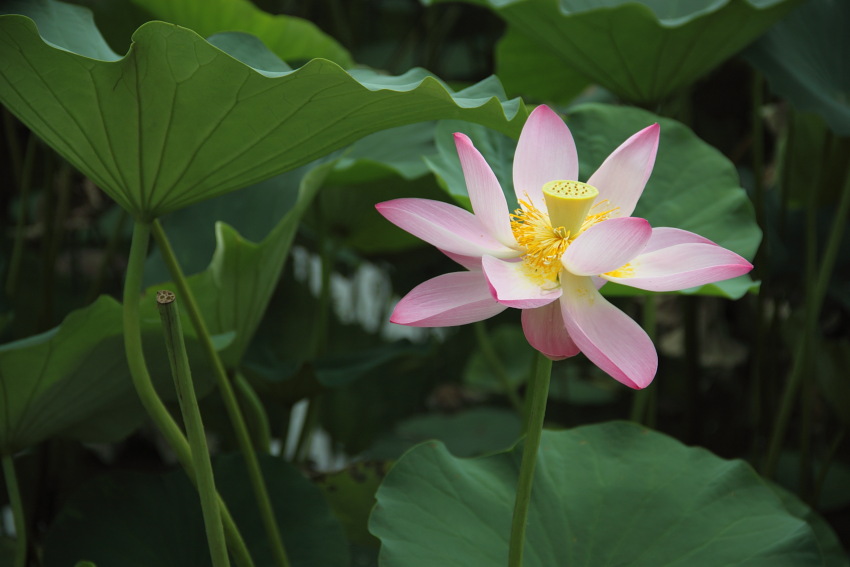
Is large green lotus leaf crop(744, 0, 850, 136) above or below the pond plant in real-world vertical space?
above

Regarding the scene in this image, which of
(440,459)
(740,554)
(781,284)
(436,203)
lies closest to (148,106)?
(436,203)

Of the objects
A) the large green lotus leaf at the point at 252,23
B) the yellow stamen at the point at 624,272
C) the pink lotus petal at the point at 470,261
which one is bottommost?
the pink lotus petal at the point at 470,261

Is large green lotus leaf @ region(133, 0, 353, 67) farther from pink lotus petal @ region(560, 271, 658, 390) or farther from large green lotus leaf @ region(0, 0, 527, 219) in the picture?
pink lotus petal @ region(560, 271, 658, 390)

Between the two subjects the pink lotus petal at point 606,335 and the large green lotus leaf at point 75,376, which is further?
the large green lotus leaf at point 75,376

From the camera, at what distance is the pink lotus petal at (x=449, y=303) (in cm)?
38

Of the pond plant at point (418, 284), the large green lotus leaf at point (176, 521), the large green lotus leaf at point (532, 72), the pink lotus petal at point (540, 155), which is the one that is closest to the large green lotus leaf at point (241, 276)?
the pond plant at point (418, 284)

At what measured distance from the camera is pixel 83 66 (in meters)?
0.41

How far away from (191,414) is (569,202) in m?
0.21

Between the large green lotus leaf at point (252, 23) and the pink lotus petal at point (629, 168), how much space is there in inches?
20.8

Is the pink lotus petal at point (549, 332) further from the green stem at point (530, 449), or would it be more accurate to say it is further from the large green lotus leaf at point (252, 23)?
the large green lotus leaf at point (252, 23)

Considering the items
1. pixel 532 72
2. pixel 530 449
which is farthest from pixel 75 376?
pixel 532 72

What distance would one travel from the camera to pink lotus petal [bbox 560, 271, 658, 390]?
36 cm

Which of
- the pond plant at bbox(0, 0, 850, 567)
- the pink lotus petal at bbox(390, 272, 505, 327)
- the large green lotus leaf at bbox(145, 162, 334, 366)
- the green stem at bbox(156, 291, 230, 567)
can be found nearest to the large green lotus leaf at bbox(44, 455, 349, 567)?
the pond plant at bbox(0, 0, 850, 567)

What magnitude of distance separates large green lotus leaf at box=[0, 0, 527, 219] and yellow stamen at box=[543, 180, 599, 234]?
7 centimetres
